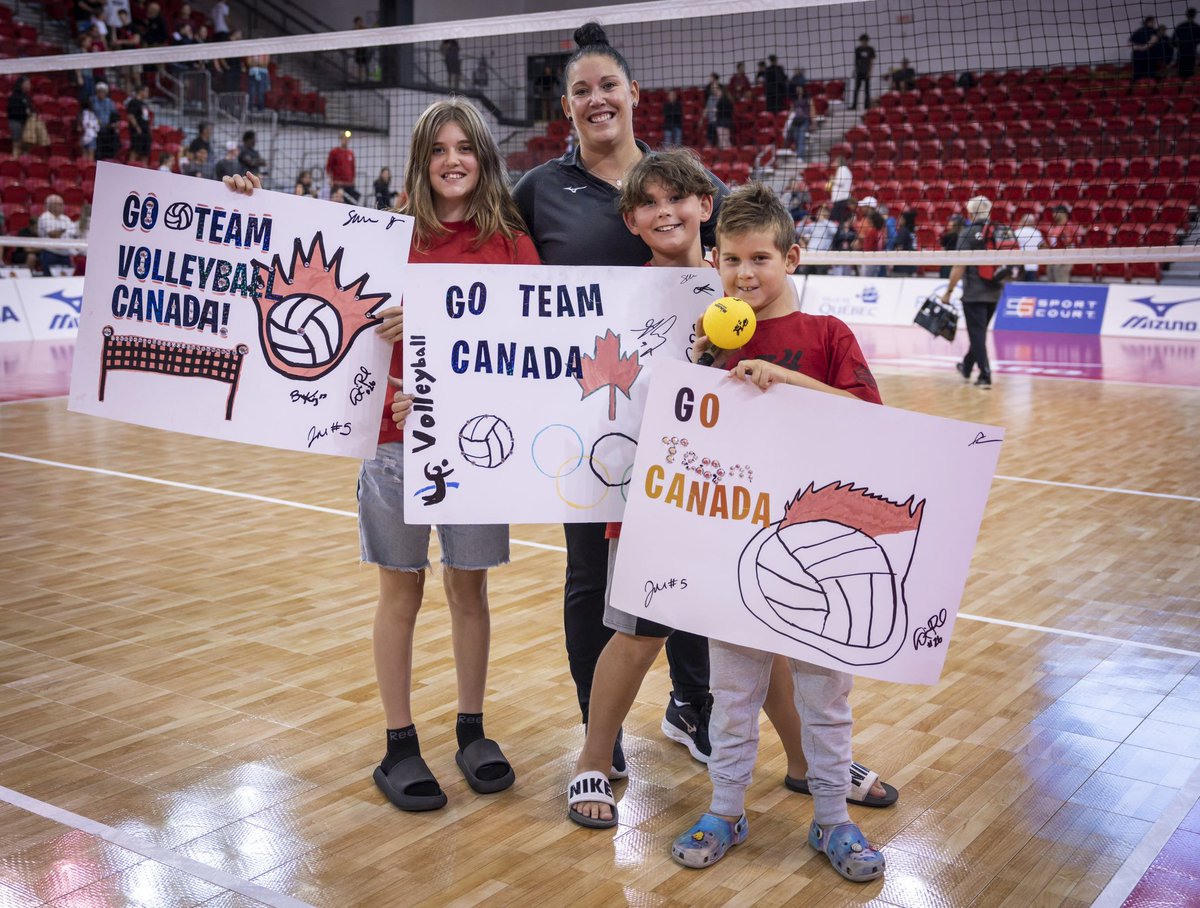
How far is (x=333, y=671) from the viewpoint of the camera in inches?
163

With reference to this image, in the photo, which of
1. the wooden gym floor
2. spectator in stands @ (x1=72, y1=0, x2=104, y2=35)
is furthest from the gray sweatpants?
spectator in stands @ (x1=72, y1=0, x2=104, y2=35)

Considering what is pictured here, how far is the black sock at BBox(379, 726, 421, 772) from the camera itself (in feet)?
10.6

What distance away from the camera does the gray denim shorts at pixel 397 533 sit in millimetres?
3127

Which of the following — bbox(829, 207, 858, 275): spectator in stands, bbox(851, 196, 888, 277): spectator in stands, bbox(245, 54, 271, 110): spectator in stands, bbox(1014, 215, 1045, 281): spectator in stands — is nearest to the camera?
bbox(1014, 215, 1045, 281): spectator in stands

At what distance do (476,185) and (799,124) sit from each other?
16993 mm

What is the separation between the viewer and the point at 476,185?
3.12 meters

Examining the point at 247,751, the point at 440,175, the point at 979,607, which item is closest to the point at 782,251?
the point at 440,175

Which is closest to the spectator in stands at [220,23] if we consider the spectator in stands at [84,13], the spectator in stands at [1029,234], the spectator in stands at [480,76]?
the spectator in stands at [84,13]

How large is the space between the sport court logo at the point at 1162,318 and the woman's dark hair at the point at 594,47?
1431cm

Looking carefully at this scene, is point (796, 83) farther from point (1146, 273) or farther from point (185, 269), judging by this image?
point (185, 269)

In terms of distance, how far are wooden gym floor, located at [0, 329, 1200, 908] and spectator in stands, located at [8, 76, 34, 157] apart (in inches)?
466

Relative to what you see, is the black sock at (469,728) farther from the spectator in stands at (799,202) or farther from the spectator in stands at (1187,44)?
the spectator in stands at (1187,44)

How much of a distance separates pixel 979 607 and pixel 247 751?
3128 mm

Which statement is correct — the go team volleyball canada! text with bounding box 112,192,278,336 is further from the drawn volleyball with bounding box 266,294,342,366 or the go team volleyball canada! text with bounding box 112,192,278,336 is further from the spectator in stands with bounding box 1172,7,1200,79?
the spectator in stands with bounding box 1172,7,1200,79
